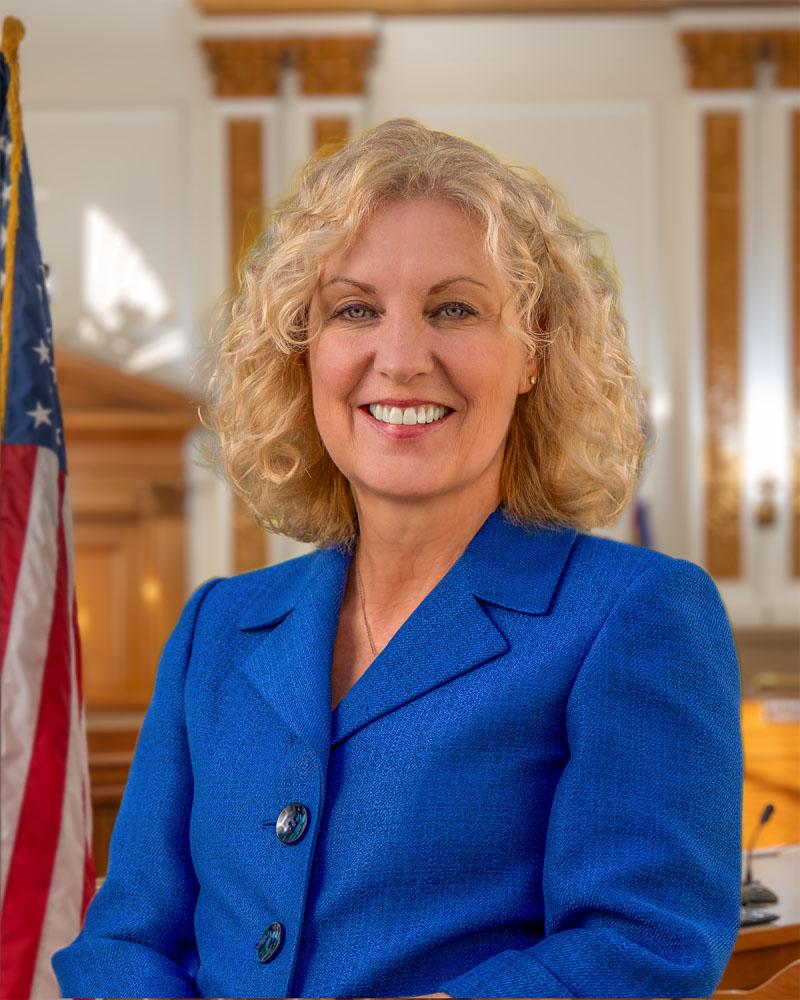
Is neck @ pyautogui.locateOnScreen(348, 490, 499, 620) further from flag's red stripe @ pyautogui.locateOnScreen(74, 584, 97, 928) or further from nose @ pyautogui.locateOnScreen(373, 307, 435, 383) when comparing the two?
flag's red stripe @ pyautogui.locateOnScreen(74, 584, 97, 928)

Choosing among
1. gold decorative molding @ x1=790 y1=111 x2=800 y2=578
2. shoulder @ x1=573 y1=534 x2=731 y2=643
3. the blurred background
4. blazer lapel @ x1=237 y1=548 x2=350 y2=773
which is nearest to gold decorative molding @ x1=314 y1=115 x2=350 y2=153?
the blurred background

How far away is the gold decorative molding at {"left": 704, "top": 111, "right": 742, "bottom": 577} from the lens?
9.54 m

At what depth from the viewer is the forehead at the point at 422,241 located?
1.73 m

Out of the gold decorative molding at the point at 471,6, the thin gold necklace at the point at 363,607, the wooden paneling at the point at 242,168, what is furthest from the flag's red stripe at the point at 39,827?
the gold decorative molding at the point at 471,6

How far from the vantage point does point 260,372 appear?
1992mm

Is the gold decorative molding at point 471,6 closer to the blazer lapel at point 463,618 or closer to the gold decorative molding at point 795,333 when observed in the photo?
the gold decorative molding at point 795,333

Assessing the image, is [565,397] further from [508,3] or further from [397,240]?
[508,3]

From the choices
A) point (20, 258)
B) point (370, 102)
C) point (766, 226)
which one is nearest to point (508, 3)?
point (370, 102)

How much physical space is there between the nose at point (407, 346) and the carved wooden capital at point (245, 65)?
8.29m

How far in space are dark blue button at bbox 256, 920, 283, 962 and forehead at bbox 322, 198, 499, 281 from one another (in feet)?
2.80

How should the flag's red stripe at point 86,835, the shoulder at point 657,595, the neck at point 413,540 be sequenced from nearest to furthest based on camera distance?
1. the shoulder at point 657,595
2. the neck at point 413,540
3. the flag's red stripe at point 86,835

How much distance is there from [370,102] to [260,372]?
8.20 m

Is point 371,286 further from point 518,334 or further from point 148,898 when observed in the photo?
point 148,898

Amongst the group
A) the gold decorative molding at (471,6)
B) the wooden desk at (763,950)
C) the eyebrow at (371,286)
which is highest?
the gold decorative molding at (471,6)
